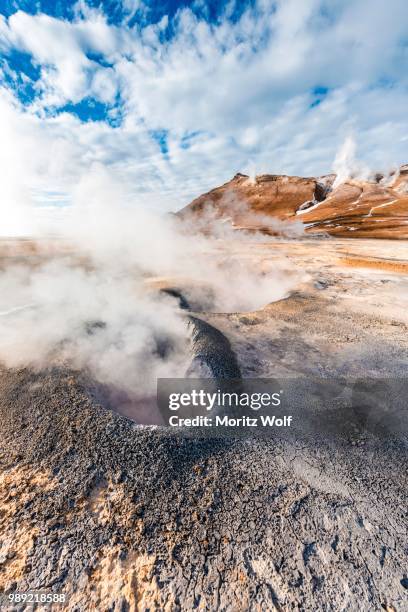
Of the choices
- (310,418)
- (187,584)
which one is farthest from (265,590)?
(310,418)

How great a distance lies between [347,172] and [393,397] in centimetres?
8412

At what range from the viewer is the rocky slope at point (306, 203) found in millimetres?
45031

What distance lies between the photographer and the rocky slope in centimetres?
4503

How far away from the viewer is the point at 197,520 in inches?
125

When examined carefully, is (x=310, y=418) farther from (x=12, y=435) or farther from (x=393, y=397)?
(x=12, y=435)

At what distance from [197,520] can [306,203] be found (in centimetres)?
6954

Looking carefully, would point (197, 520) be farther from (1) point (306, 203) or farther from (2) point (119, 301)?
(1) point (306, 203)

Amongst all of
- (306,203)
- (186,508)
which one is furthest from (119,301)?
(306,203)

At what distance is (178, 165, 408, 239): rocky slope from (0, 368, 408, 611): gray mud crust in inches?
1538

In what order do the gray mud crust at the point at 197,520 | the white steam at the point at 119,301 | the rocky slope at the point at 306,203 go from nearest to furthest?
the gray mud crust at the point at 197,520 → the white steam at the point at 119,301 → the rocky slope at the point at 306,203

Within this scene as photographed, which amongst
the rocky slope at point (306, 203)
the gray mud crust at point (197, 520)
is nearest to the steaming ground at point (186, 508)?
the gray mud crust at point (197, 520)

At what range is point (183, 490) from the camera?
11.4 ft

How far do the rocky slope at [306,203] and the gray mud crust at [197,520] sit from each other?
3906cm

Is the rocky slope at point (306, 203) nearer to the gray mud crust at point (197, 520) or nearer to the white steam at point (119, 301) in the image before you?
the white steam at point (119, 301)
